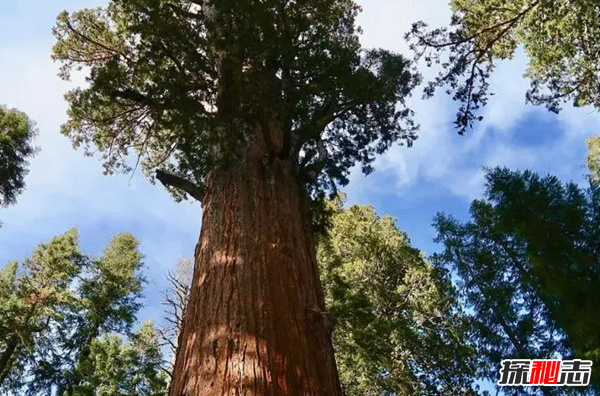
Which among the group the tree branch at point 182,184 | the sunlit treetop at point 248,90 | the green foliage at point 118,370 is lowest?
the green foliage at point 118,370

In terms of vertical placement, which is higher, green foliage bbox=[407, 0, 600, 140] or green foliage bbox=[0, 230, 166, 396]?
green foliage bbox=[407, 0, 600, 140]

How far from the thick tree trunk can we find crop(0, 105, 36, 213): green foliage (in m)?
11.3

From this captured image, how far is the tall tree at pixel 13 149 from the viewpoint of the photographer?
13125 millimetres

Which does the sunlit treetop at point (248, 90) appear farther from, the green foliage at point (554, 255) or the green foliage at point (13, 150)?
the green foliage at point (13, 150)

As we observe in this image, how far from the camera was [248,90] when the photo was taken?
17.1 feet

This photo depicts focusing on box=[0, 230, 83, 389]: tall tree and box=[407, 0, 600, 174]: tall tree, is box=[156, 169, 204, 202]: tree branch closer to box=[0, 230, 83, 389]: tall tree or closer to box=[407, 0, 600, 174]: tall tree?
box=[407, 0, 600, 174]: tall tree

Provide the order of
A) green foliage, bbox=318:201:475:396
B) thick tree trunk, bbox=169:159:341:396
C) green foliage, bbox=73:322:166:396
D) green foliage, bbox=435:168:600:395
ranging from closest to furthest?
thick tree trunk, bbox=169:159:341:396 < green foliage, bbox=435:168:600:395 < green foliage, bbox=318:201:475:396 < green foliage, bbox=73:322:166:396

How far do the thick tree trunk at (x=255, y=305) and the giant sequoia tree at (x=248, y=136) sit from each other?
1 centimetres

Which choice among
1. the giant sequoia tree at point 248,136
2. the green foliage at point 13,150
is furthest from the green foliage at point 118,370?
the giant sequoia tree at point 248,136

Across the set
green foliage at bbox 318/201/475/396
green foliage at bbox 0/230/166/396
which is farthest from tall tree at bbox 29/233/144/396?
green foliage at bbox 318/201/475/396

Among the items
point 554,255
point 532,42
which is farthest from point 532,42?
point 554,255

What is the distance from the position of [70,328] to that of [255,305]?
626 inches

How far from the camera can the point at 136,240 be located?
68.9 ft

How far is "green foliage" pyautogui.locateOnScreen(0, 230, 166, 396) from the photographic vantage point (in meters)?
14.4
